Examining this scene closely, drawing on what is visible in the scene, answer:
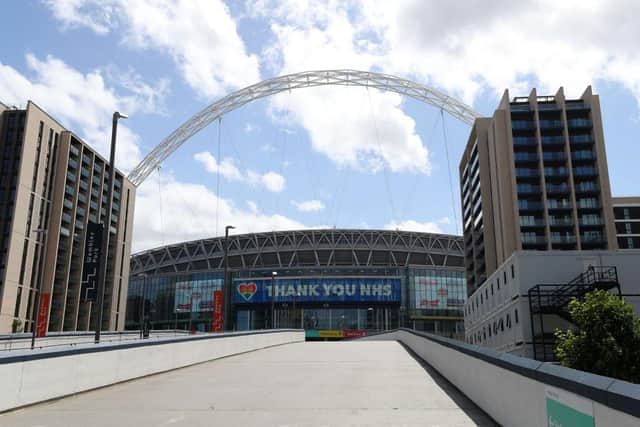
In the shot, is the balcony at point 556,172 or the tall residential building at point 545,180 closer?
the tall residential building at point 545,180

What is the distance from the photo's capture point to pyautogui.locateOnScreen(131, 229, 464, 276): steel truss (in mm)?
125500

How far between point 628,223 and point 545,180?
105 feet

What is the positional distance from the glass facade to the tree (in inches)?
3215

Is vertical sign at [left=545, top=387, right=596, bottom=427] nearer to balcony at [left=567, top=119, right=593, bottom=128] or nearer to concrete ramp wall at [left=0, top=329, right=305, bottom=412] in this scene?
concrete ramp wall at [left=0, top=329, right=305, bottom=412]

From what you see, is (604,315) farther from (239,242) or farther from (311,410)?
(239,242)

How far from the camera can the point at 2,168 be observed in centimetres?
9056

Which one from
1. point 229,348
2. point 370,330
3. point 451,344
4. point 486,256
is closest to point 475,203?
point 486,256

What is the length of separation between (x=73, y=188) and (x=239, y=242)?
3936cm

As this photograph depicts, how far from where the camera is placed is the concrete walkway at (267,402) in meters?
9.74

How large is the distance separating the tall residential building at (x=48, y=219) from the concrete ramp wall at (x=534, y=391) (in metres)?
75.4

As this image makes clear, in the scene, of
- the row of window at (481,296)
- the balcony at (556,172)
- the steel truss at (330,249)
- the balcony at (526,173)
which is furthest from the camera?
the steel truss at (330,249)

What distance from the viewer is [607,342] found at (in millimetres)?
28578

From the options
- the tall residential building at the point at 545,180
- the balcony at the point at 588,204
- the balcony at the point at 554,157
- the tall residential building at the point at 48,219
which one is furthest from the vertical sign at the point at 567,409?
the balcony at the point at 554,157

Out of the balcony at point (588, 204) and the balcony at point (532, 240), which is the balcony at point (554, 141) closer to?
the balcony at point (588, 204)
